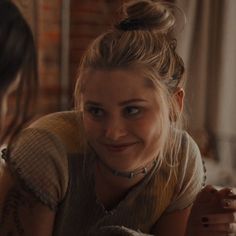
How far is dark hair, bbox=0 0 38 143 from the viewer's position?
2.49 feet

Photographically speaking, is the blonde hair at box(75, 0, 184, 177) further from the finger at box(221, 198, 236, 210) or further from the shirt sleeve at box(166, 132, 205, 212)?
the finger at box(221, 198, 236, 210)

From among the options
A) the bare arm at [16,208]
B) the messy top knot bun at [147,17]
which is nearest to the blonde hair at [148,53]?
the messy top knot bun at [147,17]

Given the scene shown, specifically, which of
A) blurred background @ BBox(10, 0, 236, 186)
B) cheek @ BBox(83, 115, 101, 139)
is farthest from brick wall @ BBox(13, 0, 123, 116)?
cheek @ BBox(83, 115, 101, 139)

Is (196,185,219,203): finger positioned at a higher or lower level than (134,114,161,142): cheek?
lower

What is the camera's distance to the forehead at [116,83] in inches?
43.4

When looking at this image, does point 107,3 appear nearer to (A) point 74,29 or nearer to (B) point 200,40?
(A) point 74,29

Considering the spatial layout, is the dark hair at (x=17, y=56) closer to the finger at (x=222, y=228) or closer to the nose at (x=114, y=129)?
the nose at (x=114, y=129)

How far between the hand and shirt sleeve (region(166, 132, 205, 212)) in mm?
135

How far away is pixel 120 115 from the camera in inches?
44.1

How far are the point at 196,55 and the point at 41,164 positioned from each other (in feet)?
7.31

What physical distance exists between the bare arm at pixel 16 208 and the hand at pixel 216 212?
33 centimetres

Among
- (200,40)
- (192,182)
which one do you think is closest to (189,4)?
(200,40)

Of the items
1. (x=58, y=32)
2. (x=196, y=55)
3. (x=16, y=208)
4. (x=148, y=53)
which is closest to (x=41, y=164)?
(x=16, y=208)

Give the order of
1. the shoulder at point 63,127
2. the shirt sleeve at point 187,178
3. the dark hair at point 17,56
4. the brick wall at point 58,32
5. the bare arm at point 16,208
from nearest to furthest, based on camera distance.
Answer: the dark hair at point 17,56
the bare arm at point 16,208
the shoulder at point 63,127
the shirt sleeve at point 187,178
the brick wall at point 58,32
